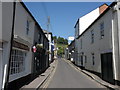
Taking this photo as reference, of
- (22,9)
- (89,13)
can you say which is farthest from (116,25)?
(89,13)

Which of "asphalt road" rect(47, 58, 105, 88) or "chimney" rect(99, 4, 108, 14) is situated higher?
"chimney" rect(99, 4, 108, 14)

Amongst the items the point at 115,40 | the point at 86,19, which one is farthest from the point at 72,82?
the point at 86,19

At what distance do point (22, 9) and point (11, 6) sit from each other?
206cm

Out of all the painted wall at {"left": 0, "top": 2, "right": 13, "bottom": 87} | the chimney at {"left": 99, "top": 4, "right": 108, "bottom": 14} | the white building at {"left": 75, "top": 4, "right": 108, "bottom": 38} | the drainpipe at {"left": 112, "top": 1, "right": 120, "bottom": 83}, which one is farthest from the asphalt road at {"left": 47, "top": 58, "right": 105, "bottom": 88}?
the chimney at {"left": 99, "top": 4, "right": 108, "bottom": 14}

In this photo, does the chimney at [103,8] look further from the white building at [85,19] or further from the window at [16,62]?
the window at [16,62]

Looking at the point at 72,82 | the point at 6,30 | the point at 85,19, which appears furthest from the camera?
the point at 85,19

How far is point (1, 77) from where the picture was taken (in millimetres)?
6969

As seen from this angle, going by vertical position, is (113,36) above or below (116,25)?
below

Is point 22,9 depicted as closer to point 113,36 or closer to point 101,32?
point 113,36

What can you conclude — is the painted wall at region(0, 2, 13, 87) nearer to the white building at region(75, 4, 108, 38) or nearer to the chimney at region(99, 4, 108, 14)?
the white building at region(75, 4, 108, 38)

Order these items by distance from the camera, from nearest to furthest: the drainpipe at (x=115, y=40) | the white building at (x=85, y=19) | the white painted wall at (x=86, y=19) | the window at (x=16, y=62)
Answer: the window at (x=16, y=62) → the drainpipe at (x=115, y=40) → the white building at (x=85, y=19) → the white painted wall at (x=86, y=19)

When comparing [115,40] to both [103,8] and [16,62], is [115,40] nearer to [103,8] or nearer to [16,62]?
[16,62]

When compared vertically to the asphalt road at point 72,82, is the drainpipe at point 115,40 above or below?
above

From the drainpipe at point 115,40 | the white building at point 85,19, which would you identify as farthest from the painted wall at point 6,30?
the white building at point 85,19
